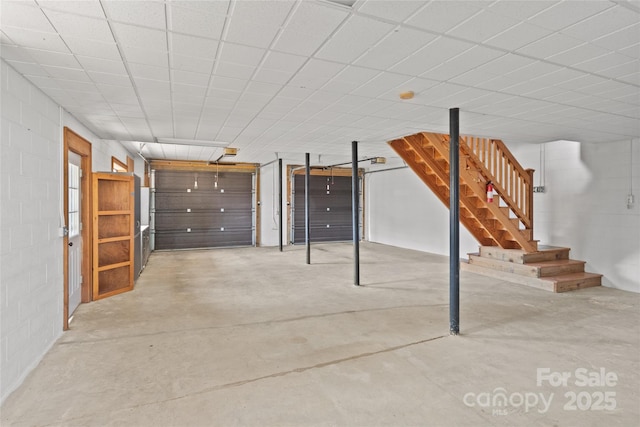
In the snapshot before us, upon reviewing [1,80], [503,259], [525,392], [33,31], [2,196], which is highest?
[33,31]

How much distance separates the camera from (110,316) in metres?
4.04

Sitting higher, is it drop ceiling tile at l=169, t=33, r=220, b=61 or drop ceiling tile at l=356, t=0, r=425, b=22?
drop ceiling tile at l=169, t=33, r=220, b=61

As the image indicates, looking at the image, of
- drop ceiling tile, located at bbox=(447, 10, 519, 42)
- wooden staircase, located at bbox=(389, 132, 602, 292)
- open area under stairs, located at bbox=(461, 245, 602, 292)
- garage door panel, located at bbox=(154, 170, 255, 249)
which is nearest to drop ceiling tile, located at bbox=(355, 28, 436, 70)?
drop ceiling tile, located at bbox=(447, 10, 519, 42)

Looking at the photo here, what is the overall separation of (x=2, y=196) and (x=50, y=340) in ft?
5.09

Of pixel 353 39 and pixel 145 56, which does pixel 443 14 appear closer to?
pixel 353 39

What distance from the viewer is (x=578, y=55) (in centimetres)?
242

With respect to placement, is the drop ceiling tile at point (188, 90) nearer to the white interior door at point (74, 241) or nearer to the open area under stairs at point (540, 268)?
the white interior door at point (74, 241)

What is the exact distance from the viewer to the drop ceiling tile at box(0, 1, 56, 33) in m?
1.76

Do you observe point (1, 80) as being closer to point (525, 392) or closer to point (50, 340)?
point (50, 340)

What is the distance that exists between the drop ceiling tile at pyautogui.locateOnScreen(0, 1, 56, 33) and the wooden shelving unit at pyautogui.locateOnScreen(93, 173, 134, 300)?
3.08 m

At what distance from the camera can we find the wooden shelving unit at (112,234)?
473 cm

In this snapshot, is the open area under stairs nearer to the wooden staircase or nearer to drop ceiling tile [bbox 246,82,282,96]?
the wooden staircase

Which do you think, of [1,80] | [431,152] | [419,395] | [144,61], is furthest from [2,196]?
[431,152]

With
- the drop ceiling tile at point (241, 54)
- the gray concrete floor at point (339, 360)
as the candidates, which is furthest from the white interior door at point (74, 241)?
the drop ceiling tile at point (241, 54)
